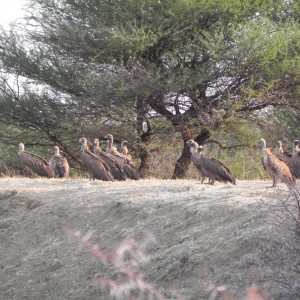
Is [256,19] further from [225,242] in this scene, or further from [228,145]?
[225,242]

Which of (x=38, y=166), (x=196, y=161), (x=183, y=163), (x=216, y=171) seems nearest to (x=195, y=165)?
(x=196, y=161)

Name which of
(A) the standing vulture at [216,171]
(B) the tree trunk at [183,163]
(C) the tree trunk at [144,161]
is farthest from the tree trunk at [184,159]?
(A) the standing vulture at [216,171]

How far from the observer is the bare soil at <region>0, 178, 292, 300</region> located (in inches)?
350

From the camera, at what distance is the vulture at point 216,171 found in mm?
15188

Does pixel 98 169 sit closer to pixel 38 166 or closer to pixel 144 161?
pixel 38 166

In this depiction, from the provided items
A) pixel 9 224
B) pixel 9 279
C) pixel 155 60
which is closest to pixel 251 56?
pixel 155 60

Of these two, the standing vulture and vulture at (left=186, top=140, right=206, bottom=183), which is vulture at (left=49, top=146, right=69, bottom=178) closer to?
vulture at (left=186, top=140, right=206, bottom=183)

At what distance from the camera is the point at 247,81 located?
24453mm

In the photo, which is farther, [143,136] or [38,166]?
[143,136]

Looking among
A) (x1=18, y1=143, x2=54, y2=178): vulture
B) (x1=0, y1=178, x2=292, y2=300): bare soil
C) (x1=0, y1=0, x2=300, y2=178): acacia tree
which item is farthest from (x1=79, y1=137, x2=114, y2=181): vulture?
(x1=0, y1=0, x2=300, y2=178): acacia tree

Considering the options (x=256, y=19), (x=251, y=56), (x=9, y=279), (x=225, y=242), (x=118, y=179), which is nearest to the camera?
(x=225, y=242)

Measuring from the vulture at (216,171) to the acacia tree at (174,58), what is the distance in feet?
25.6

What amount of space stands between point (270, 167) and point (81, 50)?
1163 cm

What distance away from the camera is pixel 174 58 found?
81.2 feet
